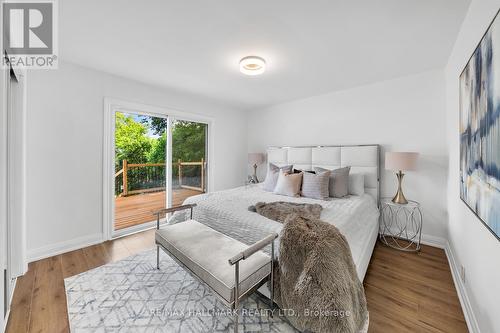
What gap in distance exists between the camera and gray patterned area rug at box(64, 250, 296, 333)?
61.9 inches

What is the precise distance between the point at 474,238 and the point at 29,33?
4.18 metres

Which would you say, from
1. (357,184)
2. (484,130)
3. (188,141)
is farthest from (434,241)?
(188,141)

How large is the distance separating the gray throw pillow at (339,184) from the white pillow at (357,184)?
12 cm

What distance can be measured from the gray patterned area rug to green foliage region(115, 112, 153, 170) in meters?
1.81

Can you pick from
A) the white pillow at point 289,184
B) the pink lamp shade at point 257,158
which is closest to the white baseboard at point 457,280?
the white pillow at point 289,184

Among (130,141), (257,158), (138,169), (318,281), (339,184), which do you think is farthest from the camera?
(257,158)

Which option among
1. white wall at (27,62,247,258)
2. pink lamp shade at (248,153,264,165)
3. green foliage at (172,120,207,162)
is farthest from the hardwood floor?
pink lamp shade at (248,153,264,165)

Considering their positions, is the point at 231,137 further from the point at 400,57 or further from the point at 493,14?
the point at 493,14

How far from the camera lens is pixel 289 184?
3084 millimetres

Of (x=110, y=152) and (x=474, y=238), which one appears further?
(x=110, y=152)

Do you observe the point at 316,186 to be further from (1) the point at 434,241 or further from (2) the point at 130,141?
(2) the point at 130,141

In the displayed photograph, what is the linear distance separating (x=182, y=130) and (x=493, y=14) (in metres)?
3.99

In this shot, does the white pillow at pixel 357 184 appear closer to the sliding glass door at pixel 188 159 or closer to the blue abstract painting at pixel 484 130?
the blue abstract painting at pixel 484 130

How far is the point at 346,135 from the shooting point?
3.62m
